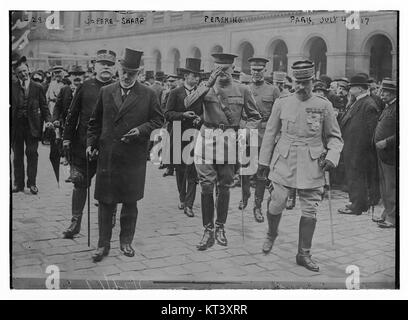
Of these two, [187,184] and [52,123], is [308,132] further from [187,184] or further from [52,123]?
[52,123]

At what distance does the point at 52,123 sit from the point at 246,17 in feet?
8.69

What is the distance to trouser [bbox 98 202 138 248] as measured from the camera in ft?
19.0

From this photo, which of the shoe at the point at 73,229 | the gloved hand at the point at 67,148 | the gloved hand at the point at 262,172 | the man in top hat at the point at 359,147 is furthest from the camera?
the man in top hat at the point at 359,147

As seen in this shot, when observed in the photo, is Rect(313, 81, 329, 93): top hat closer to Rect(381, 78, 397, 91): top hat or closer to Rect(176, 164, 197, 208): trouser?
Rect(381, 78, 397, 91): top hat

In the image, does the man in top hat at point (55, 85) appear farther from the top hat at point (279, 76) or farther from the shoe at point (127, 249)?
the top hat at point (279, 76)

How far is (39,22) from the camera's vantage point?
6.37m

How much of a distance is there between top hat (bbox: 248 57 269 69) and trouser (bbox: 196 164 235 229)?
1.36m

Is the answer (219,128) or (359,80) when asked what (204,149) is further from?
(359,80)

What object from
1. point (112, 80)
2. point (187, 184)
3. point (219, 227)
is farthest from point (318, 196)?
point (112, 80)

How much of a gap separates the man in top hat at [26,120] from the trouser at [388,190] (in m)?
4.14

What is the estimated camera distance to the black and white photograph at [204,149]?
5.93 m

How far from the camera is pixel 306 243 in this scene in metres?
6.11

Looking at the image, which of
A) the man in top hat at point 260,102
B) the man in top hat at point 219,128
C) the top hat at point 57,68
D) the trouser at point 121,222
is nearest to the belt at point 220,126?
the man in top hat at point 219,128

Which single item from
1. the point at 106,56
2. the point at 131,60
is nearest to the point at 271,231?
the point at 131,60
